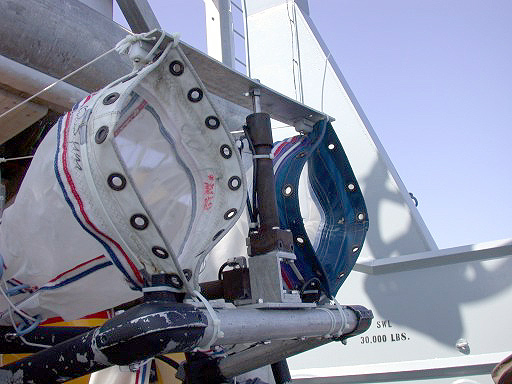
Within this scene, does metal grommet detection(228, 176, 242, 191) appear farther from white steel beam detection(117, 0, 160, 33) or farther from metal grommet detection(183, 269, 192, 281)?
white steel beam detection(117, 0, 160, 33)

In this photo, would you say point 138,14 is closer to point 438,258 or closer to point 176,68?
point 176,68

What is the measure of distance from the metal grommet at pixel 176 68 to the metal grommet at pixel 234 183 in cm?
24

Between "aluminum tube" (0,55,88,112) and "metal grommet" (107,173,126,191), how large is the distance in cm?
114

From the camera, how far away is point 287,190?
164cm

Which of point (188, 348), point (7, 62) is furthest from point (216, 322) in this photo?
point (7, 62)

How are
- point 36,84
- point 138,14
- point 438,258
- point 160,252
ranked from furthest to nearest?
point 438,258, point 138,14, point 36,84, point 160,252

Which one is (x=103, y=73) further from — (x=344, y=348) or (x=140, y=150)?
(x=344, y=348)

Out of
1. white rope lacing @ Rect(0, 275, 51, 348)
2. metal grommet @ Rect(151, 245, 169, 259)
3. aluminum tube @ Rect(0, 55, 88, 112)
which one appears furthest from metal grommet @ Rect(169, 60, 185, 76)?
aluminum tube @ Rect(0, 55, 88, 112)

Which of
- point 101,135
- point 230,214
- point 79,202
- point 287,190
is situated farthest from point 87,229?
point 287,190

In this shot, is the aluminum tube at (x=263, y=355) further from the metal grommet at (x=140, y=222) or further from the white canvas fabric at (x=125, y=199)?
the metal grommet at (x=140, y=222)

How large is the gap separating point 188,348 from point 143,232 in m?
0.22

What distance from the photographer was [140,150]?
4.45 ft

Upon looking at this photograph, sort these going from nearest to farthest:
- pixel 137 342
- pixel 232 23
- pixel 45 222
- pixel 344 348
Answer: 1. pixel 137 342
2. pixel 45 222
3. pixel 344 348
4. pixel 232 23

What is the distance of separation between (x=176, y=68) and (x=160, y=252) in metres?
0.39
